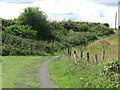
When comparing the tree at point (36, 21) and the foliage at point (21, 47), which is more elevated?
the tree at point (36, 21)

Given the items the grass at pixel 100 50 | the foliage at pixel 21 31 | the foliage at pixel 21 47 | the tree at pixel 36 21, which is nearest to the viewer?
the grass at pixel 100 50

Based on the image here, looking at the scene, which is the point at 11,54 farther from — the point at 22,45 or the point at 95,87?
the point at 95,87

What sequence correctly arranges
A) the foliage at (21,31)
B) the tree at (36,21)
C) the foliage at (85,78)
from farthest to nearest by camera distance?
the tree at (36,21) → the foliage at (21,31) → the foliage at (85,78)

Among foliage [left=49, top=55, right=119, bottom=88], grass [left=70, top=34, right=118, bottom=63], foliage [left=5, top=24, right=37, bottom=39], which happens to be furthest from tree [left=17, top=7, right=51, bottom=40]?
foliage [left=49, top=55, right=119, bottom=88]

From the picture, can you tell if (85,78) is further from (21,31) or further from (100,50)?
(21,31)

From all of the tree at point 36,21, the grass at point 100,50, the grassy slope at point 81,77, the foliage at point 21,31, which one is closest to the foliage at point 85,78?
the grassy slope at point 81,77

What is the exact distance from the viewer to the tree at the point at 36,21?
57031 millimetres

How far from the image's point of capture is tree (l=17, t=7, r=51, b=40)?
57.0m

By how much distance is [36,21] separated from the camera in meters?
57.5

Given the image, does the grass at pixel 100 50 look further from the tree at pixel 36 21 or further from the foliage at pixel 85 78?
the tree at pixel 36 21

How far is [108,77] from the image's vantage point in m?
18.4

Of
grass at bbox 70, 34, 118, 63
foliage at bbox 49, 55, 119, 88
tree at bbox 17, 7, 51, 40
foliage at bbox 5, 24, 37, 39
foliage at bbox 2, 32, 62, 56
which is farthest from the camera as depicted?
tree at bbox 17, 7, 51, 40

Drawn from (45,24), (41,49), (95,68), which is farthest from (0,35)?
(95,68)

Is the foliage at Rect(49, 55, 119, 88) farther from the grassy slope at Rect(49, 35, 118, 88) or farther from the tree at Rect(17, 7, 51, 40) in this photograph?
the tree at Rect(17, 7, 51, 40)
